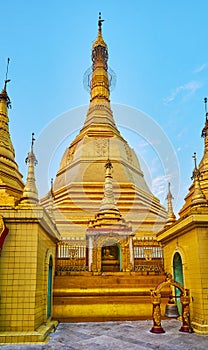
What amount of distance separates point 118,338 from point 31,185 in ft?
18.0

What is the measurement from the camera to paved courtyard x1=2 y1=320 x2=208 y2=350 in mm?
7336

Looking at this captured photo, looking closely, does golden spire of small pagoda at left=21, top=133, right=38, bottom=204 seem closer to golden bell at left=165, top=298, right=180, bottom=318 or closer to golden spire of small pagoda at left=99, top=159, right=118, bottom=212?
golden bell at left=165, top=298, right=180, bottom=318

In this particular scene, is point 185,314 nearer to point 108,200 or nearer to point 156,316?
Result: point 156,316

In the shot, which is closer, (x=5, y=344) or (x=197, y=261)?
(x=5, y=344)

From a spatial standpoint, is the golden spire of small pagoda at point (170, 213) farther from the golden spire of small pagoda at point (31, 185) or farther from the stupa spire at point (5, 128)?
the stupa spire at point (5, 128)

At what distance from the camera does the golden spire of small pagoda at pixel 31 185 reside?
33.2 feet

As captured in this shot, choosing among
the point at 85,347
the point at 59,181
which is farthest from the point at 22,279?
the point at 59,181

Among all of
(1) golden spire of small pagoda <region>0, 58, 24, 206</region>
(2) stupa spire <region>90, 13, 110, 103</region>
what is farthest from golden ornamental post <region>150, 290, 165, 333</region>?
(2) stupa spire <region>90, 13, 110, 103</region>

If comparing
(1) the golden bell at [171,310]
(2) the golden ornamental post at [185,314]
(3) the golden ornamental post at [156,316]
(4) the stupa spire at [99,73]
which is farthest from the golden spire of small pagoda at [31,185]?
(4) the stupa spire at [99,73]

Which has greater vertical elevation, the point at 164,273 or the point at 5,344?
the point at 164,273

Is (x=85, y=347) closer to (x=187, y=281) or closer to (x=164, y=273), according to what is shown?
(x=187, y=281)

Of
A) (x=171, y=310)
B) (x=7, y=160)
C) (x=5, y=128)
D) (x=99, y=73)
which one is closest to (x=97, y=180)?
(x=5, y=128)

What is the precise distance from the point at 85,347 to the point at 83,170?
1848 centimetres

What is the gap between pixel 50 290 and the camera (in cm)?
1115
